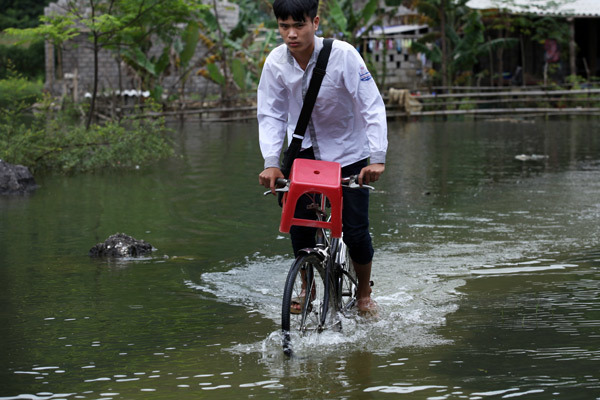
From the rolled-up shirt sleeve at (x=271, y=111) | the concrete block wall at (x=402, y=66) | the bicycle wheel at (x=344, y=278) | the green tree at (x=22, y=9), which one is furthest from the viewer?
the green tree at (x=22, y=9)

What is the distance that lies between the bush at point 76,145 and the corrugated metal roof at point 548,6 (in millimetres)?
15443

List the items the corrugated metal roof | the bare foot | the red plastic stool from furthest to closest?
the corrugated metal roof → the bare foot → the red plastic stool

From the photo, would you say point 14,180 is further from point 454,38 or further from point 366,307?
point 454,38

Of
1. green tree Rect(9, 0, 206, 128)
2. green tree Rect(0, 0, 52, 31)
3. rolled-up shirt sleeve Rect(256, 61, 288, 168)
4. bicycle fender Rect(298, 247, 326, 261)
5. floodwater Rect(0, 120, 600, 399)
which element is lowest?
floodwater Rect(0, 120, 600, 399)

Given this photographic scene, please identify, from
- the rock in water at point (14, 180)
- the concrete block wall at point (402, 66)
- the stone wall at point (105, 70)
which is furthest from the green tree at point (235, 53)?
the rock in water at point (14, 180)

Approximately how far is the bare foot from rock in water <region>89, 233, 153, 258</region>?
2.56m

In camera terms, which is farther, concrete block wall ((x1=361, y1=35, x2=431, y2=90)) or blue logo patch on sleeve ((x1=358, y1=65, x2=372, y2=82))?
concrete block wall ((x1=361, y1=35, x2=431, y2=90))

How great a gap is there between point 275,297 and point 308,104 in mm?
1632

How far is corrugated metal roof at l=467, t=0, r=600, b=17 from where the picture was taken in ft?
81.9

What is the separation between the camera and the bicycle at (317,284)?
400cm

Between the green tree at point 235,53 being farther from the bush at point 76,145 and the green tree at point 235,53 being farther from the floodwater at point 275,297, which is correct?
the floodwater at point 275,297

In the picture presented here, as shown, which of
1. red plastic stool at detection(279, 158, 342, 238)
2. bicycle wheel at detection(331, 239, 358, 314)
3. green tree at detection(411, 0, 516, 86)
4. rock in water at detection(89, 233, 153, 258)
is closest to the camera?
red plastic stool at detection(279, 158, 342, 238)

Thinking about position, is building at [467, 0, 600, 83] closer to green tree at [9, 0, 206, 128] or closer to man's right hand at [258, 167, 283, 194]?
green tree at [9, 0, 206, 128]

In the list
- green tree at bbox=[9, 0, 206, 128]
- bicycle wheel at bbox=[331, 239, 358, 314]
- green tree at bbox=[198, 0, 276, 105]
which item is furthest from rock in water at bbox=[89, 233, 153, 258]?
green tree at bbox=[198, 0, 276, 105]
